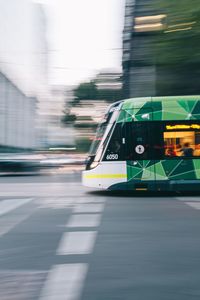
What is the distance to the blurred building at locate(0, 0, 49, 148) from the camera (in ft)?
156

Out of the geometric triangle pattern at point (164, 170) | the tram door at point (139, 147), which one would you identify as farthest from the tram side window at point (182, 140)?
the tram door at point (139, 147)

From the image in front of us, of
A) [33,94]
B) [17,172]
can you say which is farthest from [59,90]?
[17,172]

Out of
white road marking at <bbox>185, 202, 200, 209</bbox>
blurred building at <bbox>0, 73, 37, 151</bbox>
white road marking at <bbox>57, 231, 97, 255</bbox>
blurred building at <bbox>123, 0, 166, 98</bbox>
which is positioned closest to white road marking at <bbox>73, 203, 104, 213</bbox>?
white road marking at <bbox>185, 202, 200, 209</bbox>

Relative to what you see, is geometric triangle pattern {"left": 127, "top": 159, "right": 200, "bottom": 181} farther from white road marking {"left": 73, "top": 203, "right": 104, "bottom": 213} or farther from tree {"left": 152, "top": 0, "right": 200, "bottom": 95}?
tree {"left": 152, "top": 0, "right": 200, "bottom": 95}

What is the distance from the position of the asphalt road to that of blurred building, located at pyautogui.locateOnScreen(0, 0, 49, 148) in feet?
92.9

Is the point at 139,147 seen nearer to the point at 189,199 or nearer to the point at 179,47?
the point at 189,199

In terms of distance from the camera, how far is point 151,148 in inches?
549

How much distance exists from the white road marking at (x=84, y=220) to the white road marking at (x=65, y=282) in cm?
293

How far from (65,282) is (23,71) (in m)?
54.7

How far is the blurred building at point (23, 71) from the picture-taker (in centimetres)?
4750

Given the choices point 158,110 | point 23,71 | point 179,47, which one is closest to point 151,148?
point 158,110

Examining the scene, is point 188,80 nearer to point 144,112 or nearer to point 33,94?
point 144,112

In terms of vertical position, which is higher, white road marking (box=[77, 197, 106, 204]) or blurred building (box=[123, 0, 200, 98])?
blurred building (box=[123, 0, 200, 98])

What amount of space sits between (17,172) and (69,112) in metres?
42.0
